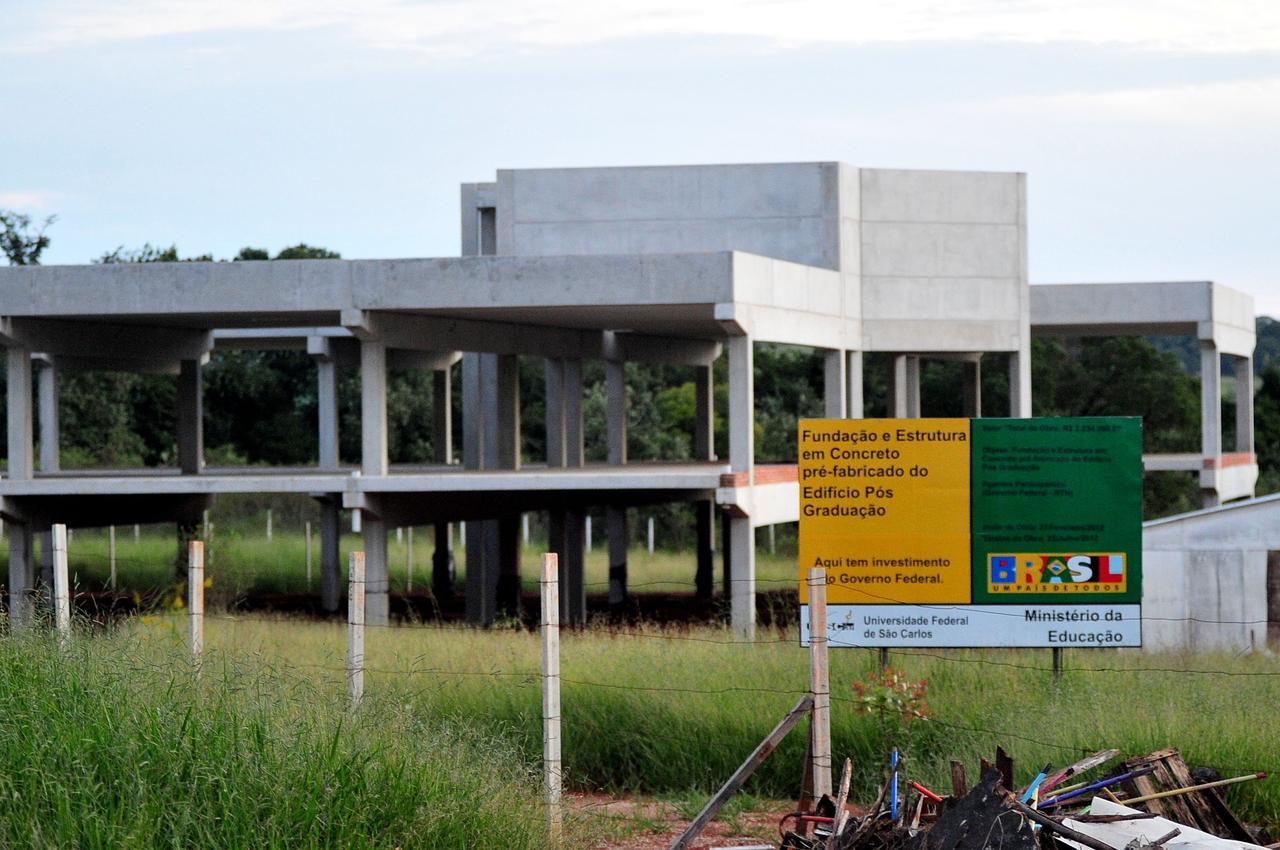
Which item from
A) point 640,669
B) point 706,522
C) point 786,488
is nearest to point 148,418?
point 706,522

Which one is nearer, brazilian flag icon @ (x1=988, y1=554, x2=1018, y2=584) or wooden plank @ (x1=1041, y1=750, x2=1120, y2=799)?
wooden plank @ (x1=1041, y1=750, x2=1120, y2=799)

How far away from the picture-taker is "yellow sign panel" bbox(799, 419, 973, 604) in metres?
13.7

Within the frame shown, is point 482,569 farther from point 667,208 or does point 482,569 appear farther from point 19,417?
point 19,417

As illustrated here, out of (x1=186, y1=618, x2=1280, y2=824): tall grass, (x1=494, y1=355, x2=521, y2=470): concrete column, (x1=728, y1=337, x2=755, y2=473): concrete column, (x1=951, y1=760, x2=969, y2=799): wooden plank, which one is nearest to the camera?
(x1=951, y1=760, x2=969, y2=799): wooden plank

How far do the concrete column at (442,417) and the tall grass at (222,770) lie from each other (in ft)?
106

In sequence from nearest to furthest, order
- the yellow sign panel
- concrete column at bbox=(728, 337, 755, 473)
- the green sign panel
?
the green sign panel, the yellow sign panel, concrete column at bbox=(728, 337, 755, 473)

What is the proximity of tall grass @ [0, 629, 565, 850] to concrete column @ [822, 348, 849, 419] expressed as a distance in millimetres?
21253

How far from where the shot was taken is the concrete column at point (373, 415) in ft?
90.0

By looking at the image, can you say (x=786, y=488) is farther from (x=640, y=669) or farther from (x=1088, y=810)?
(x=1088, y=810)

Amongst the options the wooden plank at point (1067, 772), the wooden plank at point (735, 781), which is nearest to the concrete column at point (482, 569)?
the wooden plank at point (735, 781)

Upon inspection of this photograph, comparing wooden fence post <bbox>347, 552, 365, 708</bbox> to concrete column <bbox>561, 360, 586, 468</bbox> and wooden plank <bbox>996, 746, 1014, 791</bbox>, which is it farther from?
concrete column <bbox>561, 360, 586, 468</bbox>

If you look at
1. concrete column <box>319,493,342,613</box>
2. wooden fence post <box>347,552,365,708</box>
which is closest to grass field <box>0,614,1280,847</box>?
wooden fence post <box>347,552,365,708</box>

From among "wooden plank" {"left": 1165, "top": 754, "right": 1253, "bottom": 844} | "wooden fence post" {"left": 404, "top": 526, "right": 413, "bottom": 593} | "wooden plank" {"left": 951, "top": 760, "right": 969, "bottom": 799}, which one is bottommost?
"wooden fence post" {"left": 404, "top": 526, "right": 413, "bottom": 593}

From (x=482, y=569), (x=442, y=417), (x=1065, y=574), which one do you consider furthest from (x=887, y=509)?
(x=442, y=417)
